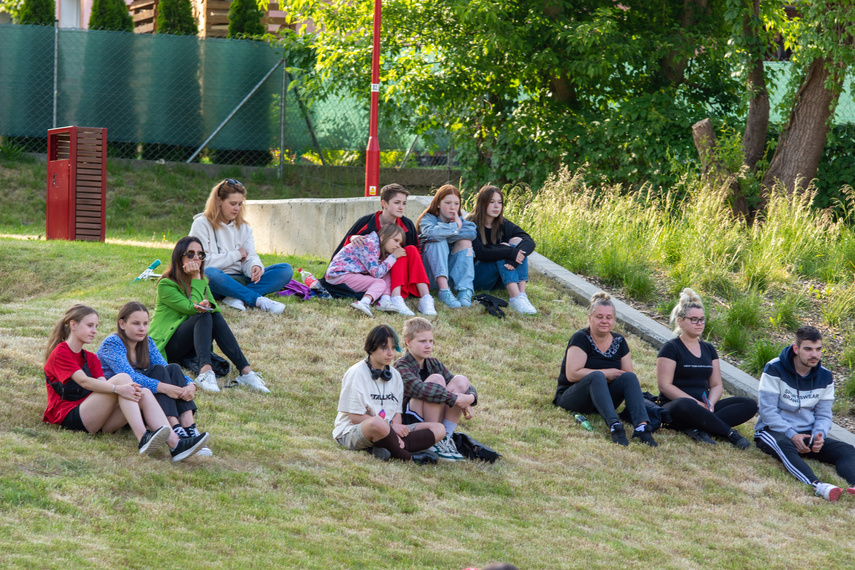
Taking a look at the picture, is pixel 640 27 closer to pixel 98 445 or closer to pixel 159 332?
pixel 159 332

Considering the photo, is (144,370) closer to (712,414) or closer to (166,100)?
(712,414)

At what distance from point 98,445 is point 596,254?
7.23 metres

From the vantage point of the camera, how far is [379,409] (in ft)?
19.0

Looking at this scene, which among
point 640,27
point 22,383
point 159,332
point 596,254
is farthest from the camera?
point 640,27

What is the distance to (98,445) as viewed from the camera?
17.0 ft

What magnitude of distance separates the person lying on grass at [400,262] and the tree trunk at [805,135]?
264 inches

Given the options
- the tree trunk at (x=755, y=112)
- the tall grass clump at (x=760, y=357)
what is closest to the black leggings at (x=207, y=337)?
the tall grass clump at (x=760, y=357)

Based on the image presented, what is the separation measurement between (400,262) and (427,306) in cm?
49

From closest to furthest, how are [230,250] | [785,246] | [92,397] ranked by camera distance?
[92,397] < [230,250] < [785,246]

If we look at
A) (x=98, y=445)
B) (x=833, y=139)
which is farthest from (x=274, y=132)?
(x=98, y=445)

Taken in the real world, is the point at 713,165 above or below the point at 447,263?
above

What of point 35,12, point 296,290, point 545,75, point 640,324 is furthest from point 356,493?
point 35,12

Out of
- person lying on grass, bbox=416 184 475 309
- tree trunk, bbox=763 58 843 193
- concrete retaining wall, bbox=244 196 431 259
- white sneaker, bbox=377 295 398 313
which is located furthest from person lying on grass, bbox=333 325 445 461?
tree trunk, bbox=763 58 843 193

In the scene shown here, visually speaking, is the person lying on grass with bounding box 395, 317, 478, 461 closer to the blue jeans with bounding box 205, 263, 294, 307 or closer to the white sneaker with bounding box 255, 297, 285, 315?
the white sneaker with bounding box 255, 297, 285, 315
